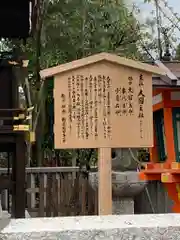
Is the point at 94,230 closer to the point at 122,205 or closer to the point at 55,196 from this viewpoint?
the point at 122,205

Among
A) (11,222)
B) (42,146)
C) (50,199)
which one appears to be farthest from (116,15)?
(11,222)

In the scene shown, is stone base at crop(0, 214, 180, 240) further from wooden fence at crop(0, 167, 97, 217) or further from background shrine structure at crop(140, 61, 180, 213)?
wooden fence at crop(0, 167, 97, 217)

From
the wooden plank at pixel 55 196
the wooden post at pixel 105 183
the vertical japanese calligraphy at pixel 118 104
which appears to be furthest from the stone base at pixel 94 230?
the wooden plank at pixel 55 196

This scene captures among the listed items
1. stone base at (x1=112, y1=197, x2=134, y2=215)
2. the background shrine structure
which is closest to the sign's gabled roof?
the background shrine structure

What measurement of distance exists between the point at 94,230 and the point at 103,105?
2.91 metres

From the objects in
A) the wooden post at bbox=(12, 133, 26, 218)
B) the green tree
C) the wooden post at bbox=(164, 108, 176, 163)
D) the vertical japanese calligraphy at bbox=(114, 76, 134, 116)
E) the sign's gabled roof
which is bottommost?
the wooden post at bbox=(12, 133, 26, 218)

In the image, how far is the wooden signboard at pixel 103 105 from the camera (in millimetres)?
4809

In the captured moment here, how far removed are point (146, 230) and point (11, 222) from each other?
0.65 meters

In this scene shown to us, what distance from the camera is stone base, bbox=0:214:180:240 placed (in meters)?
2.03

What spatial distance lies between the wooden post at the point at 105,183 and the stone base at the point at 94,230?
2.51 metres

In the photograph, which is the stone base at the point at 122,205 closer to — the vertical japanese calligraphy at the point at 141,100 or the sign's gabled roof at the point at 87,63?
the vertical japanese calligraphy at the point at 141,100

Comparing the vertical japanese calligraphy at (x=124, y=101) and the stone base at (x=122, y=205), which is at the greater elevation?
the vertical japanese calligraphy at (x=124, y=101)

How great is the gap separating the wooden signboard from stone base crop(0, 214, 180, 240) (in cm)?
256

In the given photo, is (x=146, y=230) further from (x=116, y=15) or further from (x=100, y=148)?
(x=116, y=15)
